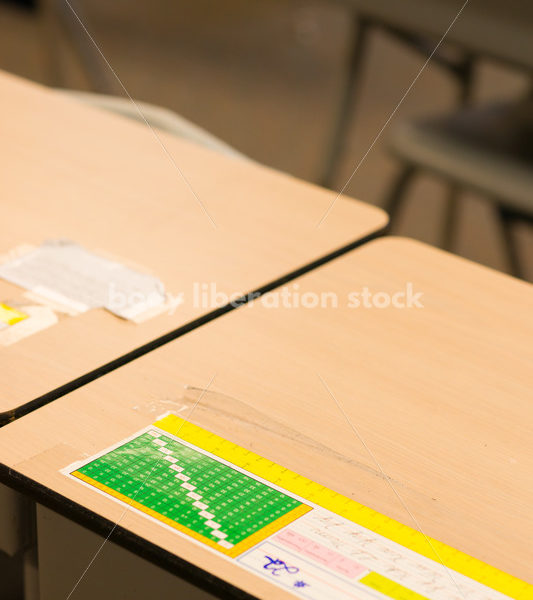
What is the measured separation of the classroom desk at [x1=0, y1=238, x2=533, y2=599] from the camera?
29.9 inches

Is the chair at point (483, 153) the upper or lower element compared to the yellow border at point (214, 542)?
upper

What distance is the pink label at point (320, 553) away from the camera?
72 centimetres

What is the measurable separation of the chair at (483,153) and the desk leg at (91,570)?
127cm

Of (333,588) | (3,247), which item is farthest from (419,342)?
(3,247)

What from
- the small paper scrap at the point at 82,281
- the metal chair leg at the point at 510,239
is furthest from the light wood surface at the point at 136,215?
the metal chair leg at the point at 510,239

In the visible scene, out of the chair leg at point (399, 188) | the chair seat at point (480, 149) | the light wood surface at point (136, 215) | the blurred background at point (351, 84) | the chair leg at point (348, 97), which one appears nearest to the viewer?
the light wood surface at point (136, 215)

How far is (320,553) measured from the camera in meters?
0.73

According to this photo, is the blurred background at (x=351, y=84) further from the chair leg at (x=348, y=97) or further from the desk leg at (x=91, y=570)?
the desk leg at (x=91, y=570)

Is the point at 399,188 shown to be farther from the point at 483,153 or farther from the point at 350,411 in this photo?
the point at 350,411

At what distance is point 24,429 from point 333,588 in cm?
31

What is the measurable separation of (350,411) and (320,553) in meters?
0.19

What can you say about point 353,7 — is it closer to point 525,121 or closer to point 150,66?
point 525,121

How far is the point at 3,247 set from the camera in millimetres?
1113

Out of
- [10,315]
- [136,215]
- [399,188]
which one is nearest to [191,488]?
[10,315]
